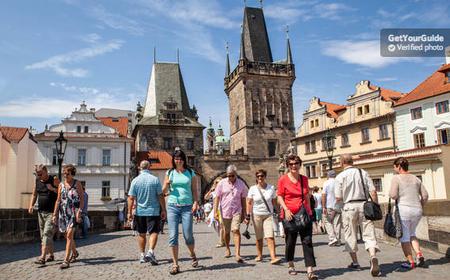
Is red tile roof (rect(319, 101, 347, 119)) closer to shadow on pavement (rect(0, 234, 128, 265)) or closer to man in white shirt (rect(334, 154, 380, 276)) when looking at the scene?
shadow on pavement (rect(0, 234, 128, 265))

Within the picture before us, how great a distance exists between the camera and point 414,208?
225 inches

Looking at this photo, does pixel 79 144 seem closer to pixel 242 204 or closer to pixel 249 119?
pixel 249 119

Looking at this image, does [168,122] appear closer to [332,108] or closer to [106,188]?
[106,188]

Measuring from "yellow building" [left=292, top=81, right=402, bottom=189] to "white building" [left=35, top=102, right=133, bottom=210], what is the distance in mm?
17116

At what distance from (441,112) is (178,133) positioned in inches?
1151

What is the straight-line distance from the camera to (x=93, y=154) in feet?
115

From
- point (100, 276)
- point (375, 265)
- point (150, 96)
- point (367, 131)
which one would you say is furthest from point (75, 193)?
point (150, 96)

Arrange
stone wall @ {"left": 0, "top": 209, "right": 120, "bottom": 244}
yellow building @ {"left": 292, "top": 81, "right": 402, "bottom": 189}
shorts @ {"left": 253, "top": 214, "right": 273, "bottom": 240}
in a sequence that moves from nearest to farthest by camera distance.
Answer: shorts @ {"left": 253, "top": 214, "right": 273, "bottom": 240} → stone wall @ {"left": 0, "top": 209, "right": 120, "bottom": 244} → yellow building @ {"left": 292, "top": 81, "right": 402, "bottom": 189}

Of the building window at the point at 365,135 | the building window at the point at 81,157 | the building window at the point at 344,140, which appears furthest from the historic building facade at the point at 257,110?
the building window at the point at 365,135

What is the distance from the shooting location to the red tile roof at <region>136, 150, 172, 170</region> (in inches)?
1518

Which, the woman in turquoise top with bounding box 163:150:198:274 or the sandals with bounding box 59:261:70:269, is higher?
the woman in turquoise top with bounding box 163:150:198:274

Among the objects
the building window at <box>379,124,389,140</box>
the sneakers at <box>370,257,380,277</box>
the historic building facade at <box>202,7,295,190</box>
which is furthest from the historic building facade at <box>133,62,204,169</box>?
the sneakers at <box>370,257,380,277</box>

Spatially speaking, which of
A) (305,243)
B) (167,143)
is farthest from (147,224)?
(167,143)

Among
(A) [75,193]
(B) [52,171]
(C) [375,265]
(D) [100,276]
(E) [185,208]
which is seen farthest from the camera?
(B) [52,171]
